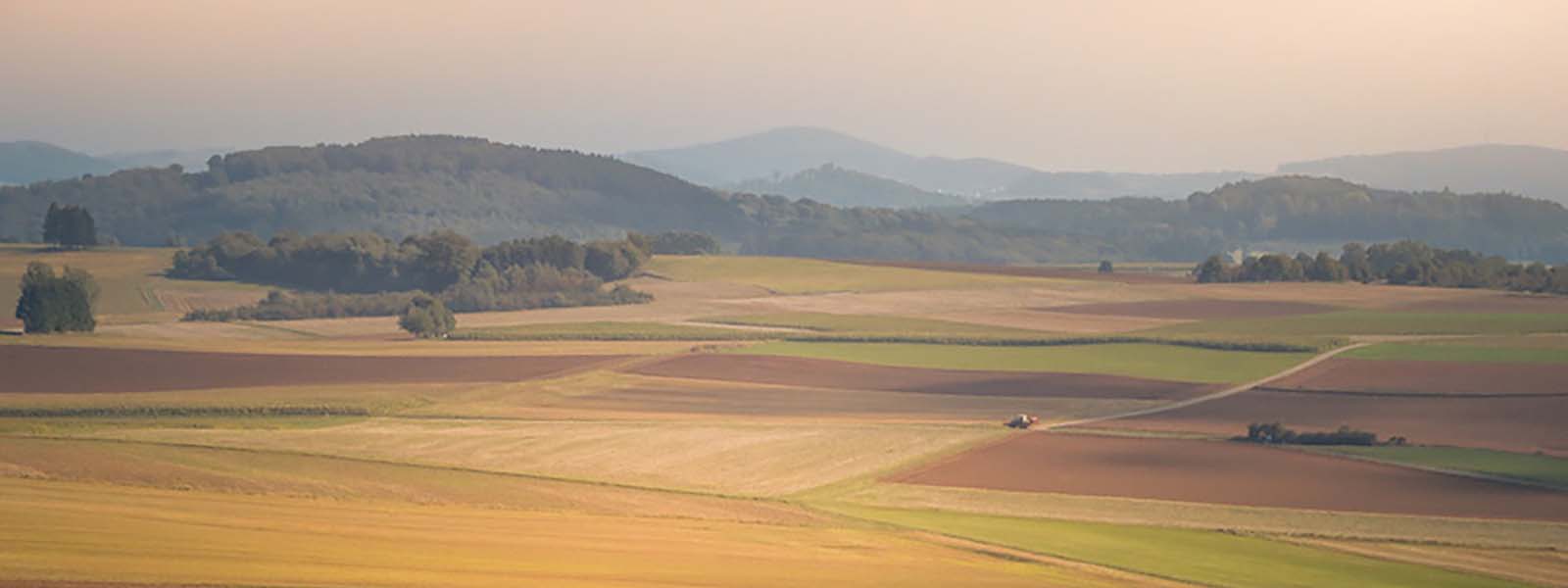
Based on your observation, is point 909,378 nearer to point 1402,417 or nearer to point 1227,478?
point 1402,417

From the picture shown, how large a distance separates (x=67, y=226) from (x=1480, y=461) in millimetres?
115502

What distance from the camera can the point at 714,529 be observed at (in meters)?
33.9

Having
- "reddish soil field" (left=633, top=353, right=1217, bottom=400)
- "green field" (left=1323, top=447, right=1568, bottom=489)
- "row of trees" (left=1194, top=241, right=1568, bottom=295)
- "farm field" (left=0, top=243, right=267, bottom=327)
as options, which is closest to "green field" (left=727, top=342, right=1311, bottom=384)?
"reddish soil field" (left=633, top=353, right=1217, bottom=400)

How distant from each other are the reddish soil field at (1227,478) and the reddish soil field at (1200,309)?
44.3 m

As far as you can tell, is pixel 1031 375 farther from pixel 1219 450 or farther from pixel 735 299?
pixel 735 299

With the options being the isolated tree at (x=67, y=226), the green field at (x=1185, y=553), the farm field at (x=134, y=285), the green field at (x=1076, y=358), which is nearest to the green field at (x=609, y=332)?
the green field at (x=1076, y=358)

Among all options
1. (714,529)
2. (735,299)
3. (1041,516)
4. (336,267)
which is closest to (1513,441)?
(1041,516)

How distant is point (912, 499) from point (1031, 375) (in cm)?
2855

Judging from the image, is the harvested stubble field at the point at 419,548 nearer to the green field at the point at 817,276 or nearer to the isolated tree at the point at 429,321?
the isolated tree at the point at 429,321

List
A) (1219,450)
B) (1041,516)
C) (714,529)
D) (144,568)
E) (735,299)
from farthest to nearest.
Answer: (735,299), (1219,450), (1041,516), (714,529), (144,568)

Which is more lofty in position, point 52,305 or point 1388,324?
point 1388,324

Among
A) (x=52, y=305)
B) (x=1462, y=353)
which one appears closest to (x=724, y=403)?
(x=1462, y=353)

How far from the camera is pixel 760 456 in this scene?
47.5 m

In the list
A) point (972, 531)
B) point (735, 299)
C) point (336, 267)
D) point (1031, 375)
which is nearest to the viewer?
point (972, 531)
